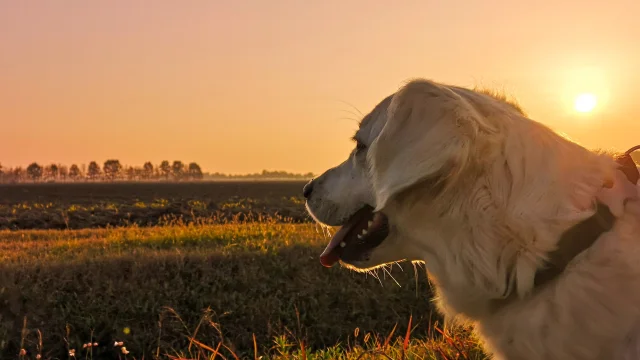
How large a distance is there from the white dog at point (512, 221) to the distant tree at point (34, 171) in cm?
17188

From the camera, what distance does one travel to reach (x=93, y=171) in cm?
16400

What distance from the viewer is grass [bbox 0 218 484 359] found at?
6.70 meters

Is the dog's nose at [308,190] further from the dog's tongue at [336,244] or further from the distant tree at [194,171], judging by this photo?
the distant tree at [194,171]

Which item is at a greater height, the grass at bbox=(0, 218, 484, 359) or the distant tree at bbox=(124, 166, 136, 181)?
the grass at bbox=(0, 218, 484, 359)

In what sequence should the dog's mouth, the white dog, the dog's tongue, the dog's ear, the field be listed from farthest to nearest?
1. the field
2. the dog's tongue
3. the dog's mouth
4. the dog's ear
5. the white dog

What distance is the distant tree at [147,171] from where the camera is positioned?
177 meters

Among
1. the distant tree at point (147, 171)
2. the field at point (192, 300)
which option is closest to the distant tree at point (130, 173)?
the distant tree at point (147, 171)

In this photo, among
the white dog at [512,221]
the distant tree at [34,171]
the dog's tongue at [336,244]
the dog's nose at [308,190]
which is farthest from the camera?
the distant tree at [34,171]

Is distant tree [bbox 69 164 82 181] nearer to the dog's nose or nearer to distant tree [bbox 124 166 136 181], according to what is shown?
distant tree [bbox 124 166 136 181]

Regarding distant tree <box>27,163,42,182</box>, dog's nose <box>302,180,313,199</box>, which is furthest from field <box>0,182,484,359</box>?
distant tree <box>27,163,42,182</box>

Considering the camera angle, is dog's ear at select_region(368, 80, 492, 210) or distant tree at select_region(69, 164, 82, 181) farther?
distant tree at select_region(69, 164, 82, 181)

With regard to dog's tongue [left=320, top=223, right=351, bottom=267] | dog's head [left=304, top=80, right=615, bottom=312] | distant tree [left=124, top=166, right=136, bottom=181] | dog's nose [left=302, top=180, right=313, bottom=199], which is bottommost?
distant tree [left=124, top=166, right=136, bottom=181]

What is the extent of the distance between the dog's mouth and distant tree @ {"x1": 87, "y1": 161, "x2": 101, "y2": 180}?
175129mm

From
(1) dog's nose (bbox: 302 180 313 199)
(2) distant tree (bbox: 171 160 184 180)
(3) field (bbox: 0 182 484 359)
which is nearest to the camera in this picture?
(1) dog's nose (bbox: 302 180 313 199)
